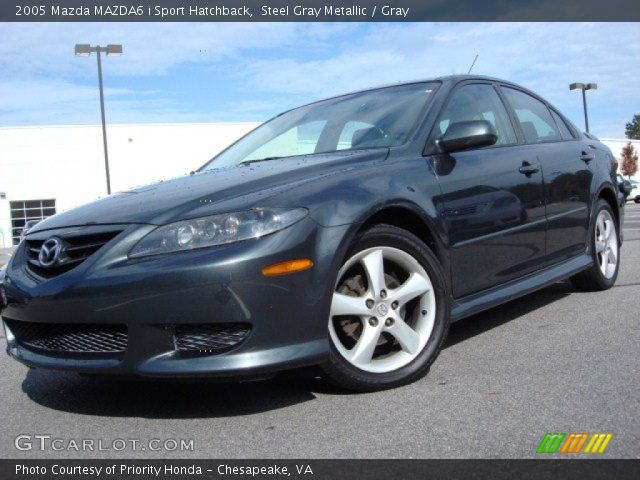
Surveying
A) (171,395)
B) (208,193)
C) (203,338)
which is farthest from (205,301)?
(171,395)

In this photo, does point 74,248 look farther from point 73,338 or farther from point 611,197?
point 611,197

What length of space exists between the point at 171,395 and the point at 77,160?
36.7 meters

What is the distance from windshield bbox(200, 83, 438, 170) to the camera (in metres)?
3.71

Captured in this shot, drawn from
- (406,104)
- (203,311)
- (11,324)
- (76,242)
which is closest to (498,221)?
(406,104)

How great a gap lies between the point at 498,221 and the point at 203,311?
1.88 metres

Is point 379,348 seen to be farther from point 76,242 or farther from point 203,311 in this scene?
point 76,242

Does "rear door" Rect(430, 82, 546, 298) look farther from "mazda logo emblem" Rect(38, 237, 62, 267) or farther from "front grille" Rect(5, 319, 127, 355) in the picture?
"mazda logo emblem" Rect(38, 237, 62, 267)

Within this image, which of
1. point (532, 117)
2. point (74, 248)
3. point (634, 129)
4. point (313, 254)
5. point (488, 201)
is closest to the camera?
point (313, 254)

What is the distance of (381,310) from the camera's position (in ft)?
10.0

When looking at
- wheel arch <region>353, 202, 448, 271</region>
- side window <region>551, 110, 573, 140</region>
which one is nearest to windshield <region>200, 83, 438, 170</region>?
wheel arch <region>353, 202, 448, 271</region>

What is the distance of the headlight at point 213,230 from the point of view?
2.68 metres

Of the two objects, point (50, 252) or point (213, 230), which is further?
point (50, 252)

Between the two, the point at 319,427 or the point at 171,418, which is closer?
the point at 319,427

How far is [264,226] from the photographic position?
2.70 metres
